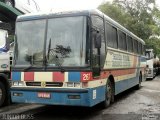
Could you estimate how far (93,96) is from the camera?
9258 millimetres

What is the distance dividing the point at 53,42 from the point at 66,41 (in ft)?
1.18

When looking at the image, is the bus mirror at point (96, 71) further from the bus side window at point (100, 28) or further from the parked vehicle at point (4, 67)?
the parked vehicle at point (4, 67)

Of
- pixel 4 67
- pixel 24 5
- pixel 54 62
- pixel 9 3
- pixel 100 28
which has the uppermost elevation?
pixel 24 5

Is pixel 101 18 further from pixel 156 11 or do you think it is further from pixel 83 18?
pixel 156 11

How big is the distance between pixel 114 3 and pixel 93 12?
34496mm

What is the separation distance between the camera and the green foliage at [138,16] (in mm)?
41312

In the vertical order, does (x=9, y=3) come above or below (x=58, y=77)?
above

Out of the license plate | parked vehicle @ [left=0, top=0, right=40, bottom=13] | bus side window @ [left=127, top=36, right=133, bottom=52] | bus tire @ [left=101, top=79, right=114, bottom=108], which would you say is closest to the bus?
the license plate

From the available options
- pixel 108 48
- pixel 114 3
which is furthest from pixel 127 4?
pixel 108 48

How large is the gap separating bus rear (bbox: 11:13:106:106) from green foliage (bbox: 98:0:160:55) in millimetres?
32155

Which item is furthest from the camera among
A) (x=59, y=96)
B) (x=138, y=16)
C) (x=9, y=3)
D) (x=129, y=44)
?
(x=138, y=16)

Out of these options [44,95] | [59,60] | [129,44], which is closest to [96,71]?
[59,60]

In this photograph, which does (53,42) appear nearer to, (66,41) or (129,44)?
(66,41)

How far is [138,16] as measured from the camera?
43.7 metres
